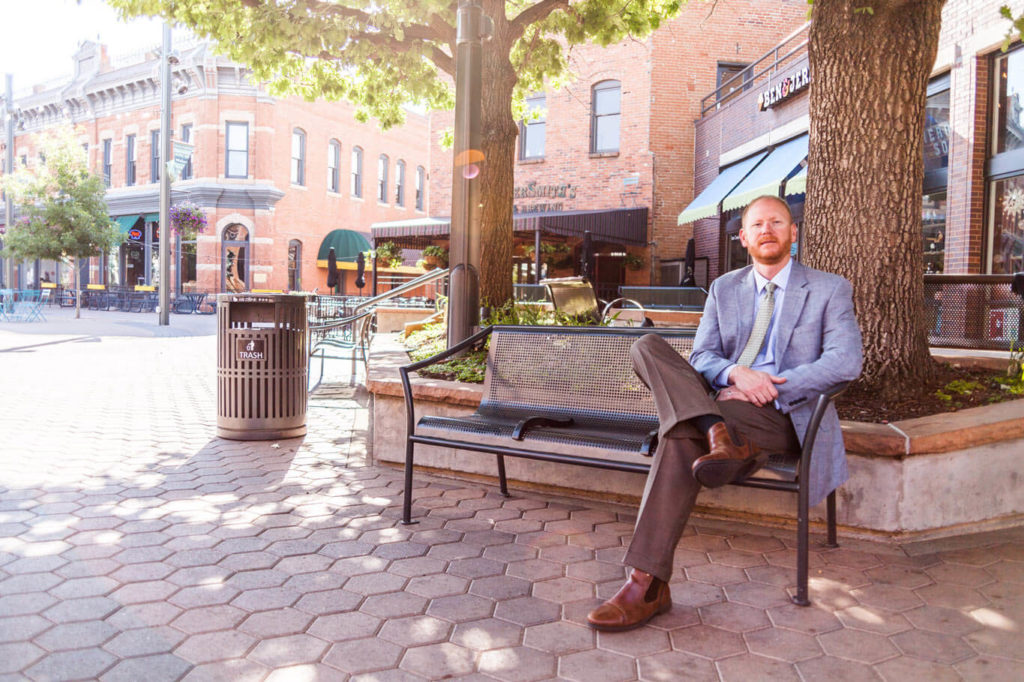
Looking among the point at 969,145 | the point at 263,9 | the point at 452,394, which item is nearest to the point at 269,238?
the point at 263,9

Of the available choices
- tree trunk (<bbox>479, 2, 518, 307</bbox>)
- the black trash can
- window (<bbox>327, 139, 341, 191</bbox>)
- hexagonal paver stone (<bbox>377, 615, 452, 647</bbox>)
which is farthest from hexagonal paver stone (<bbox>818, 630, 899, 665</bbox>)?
window (<bbox>327, 139, 341, 191</bbox>)

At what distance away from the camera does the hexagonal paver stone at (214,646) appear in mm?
2510

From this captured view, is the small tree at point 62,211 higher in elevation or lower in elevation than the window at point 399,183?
lower

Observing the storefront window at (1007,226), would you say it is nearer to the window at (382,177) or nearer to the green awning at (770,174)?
the green awning at (770,174)

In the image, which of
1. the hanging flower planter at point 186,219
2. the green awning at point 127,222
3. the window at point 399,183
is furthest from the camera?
the window at point 399,183

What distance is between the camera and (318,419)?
7.16m

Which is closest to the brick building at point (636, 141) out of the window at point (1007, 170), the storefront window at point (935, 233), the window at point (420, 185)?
the storefront window at point (935, 233)

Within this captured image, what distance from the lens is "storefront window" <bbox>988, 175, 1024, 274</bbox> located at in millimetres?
9758

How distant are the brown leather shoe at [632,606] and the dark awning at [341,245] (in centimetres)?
3041

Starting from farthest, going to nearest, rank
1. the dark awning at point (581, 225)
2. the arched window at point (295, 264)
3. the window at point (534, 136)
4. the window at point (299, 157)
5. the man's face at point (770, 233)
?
the arched window at point (295, 264) < the window at point (299, 157) < the window at point (534, 136) < the dark awning at point (581, 225) < the man's face at point (770, 233)

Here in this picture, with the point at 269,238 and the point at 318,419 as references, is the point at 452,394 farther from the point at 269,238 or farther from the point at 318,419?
the point at 269,238

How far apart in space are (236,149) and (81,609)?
30114 millimetres

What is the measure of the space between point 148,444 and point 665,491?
4529mm

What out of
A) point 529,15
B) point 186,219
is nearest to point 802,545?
point 529,15
